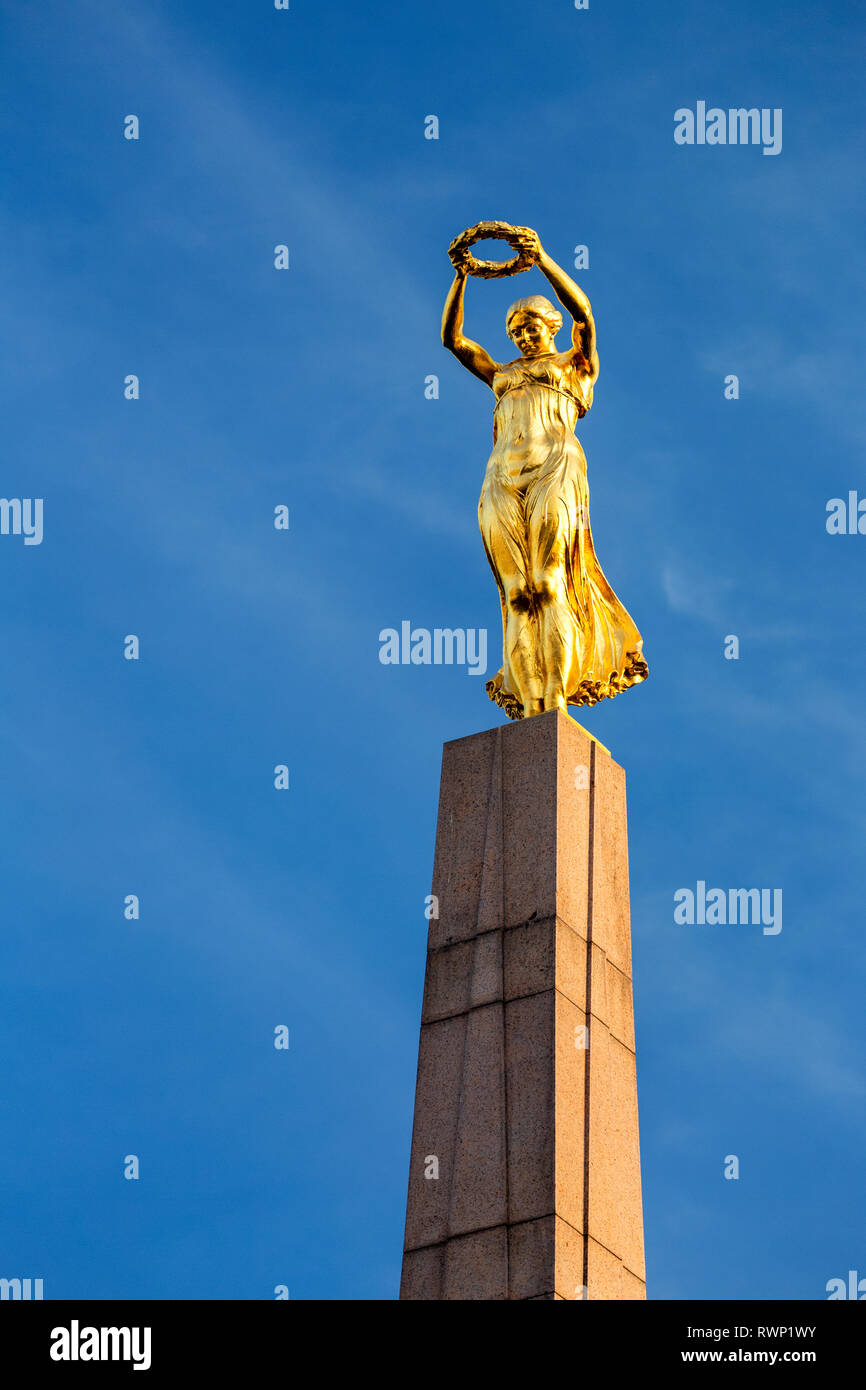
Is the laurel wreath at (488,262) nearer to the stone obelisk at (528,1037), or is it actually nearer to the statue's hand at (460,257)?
the statue's hand at (460,257)

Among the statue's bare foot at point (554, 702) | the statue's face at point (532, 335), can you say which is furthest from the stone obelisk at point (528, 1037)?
the statue's face at point (532, 335)

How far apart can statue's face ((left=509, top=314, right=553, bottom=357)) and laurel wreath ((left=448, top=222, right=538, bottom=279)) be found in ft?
1.90

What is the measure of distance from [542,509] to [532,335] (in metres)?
2.18

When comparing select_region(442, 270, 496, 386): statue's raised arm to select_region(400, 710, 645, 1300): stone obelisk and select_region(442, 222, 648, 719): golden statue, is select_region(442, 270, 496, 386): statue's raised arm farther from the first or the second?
select_region(400, 710, 645, 1300): stone obelisk

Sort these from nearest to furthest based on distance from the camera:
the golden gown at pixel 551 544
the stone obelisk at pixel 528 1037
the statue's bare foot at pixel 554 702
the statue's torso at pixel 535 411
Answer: the stone obelisk at pixel 528 1037 → the statue's bare foot at pixel 554 702 → the golden gown at pixel 551 544 → the statue's torso at pixel 535 411

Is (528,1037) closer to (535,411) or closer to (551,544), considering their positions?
(551,544)

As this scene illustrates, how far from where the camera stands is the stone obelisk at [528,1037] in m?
22.5

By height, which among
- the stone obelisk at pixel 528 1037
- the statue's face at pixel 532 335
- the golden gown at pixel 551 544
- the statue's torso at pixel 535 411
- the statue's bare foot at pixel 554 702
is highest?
the statue's face at pixel 532 335

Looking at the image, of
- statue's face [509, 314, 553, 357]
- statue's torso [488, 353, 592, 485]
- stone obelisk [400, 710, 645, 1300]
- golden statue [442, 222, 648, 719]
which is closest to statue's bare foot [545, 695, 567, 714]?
golden statue [442, 222, 648, 719]

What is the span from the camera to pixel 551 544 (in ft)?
86.7

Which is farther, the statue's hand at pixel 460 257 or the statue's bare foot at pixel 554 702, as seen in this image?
the statue's hand at pixel 460 257

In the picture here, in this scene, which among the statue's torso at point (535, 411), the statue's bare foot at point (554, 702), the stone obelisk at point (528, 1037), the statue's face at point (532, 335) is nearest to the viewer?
the stone obelisk at point (528, 1037)

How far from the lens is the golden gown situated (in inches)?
1036
